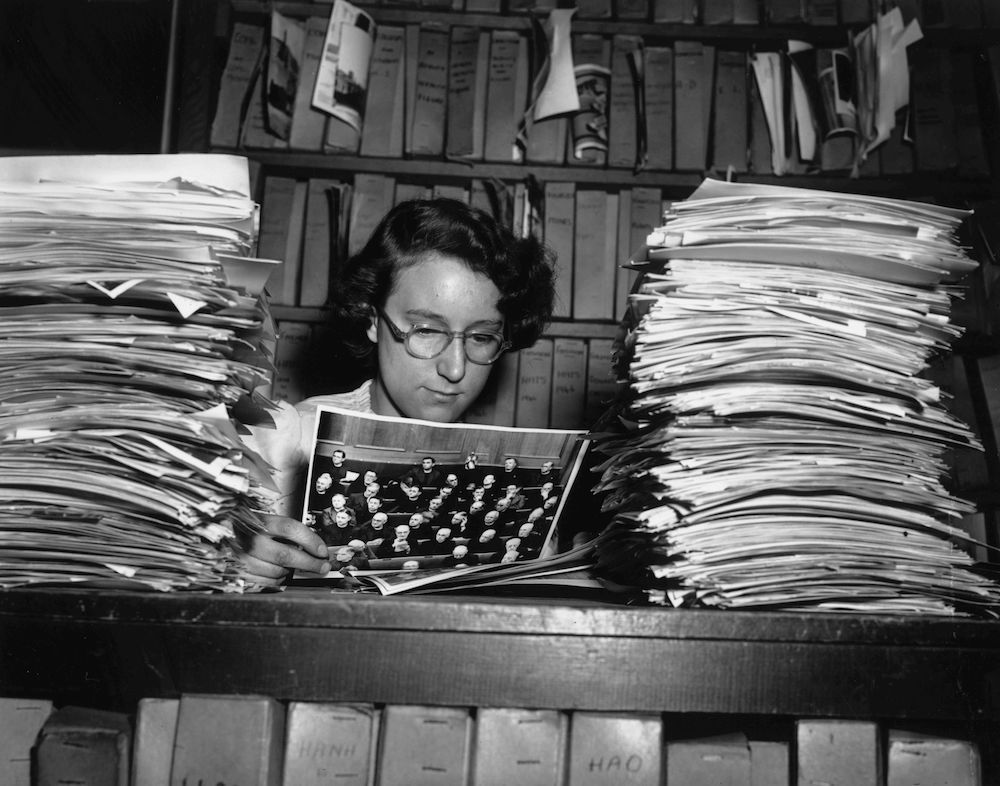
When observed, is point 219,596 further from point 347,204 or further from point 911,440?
point 347,204

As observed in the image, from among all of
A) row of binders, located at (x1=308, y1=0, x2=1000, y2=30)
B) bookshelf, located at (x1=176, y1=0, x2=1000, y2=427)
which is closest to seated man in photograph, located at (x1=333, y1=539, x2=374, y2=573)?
bookshelf, located at (x1=176, y1=0, x2=1000, y2=427)

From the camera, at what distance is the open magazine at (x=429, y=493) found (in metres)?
0.74

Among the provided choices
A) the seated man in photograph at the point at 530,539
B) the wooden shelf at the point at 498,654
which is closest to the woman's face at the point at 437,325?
the seated man in photograph at the point at 530,539

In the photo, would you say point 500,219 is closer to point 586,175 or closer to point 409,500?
Result: point 586,175

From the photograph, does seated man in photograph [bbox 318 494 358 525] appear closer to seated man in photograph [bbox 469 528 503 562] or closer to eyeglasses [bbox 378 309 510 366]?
seated man in photograph [bbox 469 528 503 562]

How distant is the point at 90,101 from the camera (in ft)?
7.64

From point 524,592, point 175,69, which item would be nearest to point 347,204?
point 175,69

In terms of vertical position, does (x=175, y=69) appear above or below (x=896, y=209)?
above

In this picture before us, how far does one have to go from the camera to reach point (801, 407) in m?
0.61

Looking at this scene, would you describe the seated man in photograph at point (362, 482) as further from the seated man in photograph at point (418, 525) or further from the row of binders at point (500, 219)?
the row of binders at point (500, 219)

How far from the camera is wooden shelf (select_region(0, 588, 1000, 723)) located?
546 mm

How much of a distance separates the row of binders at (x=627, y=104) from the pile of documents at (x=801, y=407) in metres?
1.79

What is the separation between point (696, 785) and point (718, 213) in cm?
41

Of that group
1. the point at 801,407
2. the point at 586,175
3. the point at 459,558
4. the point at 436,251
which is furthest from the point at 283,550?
the point at 586,175
